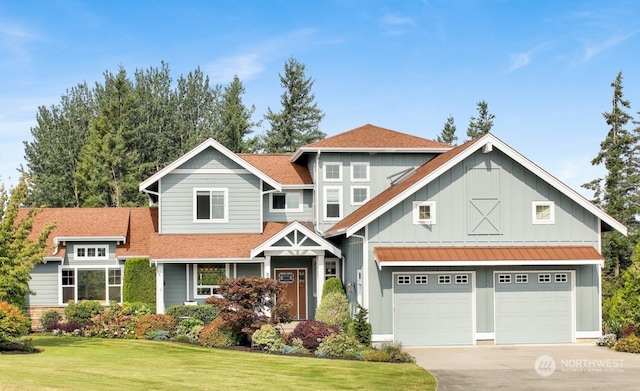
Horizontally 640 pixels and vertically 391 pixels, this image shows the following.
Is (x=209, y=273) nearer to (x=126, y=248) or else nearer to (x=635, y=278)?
(x=126, y=248)

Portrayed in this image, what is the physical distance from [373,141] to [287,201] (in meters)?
4.90

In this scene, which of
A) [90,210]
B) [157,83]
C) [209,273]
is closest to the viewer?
[209,273]

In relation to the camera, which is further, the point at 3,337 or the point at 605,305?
the point at 605,305

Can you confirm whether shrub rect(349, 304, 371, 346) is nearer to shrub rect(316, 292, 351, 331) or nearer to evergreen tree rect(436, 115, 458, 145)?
shrub rect(316, 292, 351, 331)

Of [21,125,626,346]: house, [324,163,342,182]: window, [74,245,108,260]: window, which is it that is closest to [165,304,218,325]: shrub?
[21,125,626,346]: house

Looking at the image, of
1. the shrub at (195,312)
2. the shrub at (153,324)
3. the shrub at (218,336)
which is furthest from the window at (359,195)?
the shrub at (218,336)

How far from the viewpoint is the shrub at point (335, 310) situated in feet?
91.5

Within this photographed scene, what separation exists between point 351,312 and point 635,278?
10241 millimetres

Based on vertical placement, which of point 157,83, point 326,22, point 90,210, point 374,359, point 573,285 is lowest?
point 374,359

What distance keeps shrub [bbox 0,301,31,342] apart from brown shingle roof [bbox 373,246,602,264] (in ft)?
37.8

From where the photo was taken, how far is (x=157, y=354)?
2344cm

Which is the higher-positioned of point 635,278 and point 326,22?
point 326,22

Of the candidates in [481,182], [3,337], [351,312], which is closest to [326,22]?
[481,182]

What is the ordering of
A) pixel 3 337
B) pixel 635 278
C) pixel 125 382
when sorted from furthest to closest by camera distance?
pixel 635 278 → pixel 3 337 → pixel 125 382
